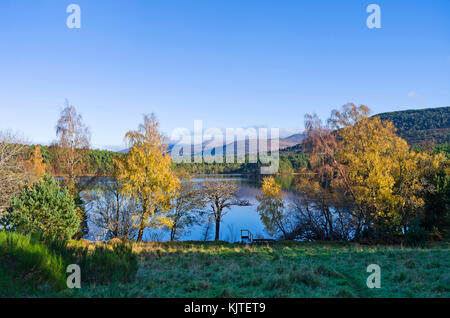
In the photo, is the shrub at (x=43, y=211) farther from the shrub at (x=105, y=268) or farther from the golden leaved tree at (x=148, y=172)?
the shrub at (x=105, y=268)

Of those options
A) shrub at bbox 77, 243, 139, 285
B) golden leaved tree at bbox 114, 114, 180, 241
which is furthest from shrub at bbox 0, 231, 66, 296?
golden leaved tree at bbox 114, 114, 180, 241

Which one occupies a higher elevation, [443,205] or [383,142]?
[383,142]

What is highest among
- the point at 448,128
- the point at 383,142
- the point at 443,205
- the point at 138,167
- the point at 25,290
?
the point at 448,128

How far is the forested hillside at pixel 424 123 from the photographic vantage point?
84.8 m

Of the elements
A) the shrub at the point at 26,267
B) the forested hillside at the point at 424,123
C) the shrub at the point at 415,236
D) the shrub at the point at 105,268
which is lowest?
the shrub at the point at 415,236

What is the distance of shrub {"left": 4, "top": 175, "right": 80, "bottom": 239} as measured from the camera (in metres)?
11.4

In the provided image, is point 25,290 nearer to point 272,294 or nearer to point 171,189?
point 272,294

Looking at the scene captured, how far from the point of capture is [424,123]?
103312mm

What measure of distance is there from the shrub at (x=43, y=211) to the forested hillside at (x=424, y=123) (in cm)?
9202

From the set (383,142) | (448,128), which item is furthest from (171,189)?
(448,128)

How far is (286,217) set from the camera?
25.7m

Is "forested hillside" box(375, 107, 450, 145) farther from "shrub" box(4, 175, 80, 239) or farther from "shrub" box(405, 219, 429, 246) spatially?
"shrub" box(4, 175, 80, 239)

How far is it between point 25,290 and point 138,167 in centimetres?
1354

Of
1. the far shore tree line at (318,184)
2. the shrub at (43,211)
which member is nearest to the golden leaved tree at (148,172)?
the far shore tree line at (318,184)
